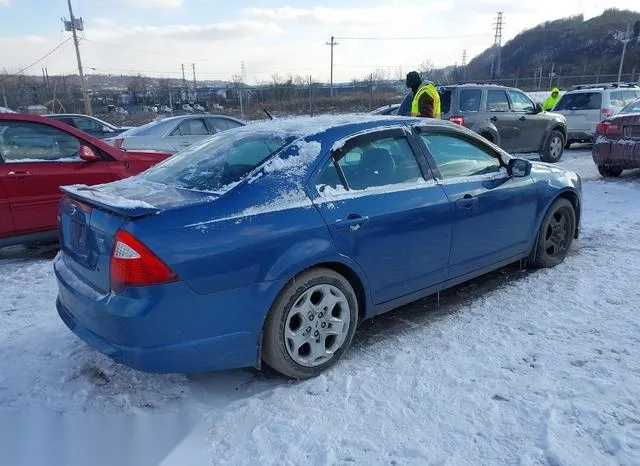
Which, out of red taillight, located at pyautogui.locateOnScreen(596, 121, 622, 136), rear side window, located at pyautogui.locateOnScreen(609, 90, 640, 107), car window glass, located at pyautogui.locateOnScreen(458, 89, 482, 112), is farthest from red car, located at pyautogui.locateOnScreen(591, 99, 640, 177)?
rear side window, located at pyautogui.locateOnScreen(609, 90, 640, 107)

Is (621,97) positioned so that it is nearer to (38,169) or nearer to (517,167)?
(517,167)

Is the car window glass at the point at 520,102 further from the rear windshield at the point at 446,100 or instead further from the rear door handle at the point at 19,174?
the rear door handle at the point at 19,174

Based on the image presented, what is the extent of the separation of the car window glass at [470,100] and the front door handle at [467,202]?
6.86m

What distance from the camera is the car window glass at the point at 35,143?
5.25m

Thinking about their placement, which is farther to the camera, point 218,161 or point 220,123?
point 220,123

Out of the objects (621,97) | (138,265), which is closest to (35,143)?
(138,265)

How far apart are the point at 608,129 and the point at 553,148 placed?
3339 millimetres

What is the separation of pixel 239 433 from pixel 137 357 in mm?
635

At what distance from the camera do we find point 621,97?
44.8 feet

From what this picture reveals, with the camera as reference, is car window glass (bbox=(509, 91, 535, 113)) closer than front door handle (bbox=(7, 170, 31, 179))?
No

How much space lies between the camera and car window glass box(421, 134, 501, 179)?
377 cm

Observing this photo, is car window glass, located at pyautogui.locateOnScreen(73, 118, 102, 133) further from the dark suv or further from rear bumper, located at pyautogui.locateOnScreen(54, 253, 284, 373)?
rear bumper, located at pyautogui.locateOnScreen(54, 253, 284, 373)

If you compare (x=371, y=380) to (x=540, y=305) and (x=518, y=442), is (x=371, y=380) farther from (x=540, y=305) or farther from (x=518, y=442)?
(x=540, y=305)

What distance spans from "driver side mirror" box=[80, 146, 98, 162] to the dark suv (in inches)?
259
